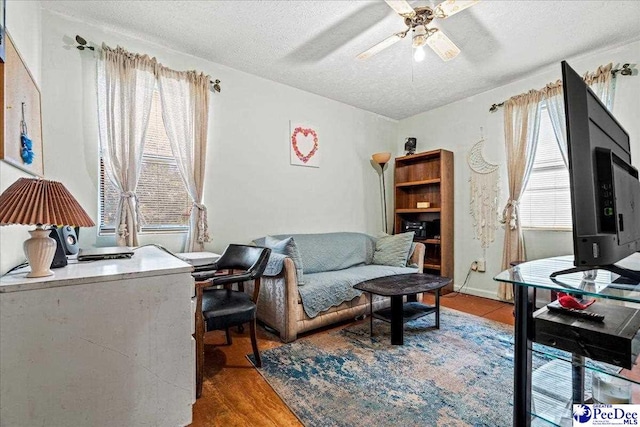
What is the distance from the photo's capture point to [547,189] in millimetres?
3242

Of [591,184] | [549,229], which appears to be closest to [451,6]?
[591,184]

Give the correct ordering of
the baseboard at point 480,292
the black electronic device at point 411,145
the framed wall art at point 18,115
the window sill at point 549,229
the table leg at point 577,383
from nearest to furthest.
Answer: the table leg at point 577,383 → the framed wall art at point 18,115 → the window sill at point 549,229 → the baseboard at point 480,292 → the black electronic device at point 411,145

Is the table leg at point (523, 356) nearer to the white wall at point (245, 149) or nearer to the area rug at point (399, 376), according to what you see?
the area rug at point (399, 376)

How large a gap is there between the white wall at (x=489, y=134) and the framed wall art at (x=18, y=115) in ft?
14.0

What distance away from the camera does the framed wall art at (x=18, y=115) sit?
1259 mm

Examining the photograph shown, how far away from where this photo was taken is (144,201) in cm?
264

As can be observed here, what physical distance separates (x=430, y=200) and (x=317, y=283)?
2460 millimetres

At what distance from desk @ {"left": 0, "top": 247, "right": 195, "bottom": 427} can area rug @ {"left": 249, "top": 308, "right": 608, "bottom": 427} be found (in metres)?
0.73

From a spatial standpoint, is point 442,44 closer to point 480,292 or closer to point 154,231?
point 154,231

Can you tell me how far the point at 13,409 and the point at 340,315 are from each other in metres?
2.15

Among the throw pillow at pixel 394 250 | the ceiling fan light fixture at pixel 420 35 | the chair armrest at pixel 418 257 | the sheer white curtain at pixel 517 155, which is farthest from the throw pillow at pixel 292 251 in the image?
the sheer white curtain at pixel 517 155

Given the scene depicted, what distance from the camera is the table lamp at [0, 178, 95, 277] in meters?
1.02

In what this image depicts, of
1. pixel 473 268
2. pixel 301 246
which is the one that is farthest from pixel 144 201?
pixel 473 268

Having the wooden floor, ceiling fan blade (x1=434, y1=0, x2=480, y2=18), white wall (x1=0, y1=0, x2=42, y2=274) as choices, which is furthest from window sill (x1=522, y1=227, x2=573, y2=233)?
white wall (x1=0, y1=0, x2=42, y2=274)
